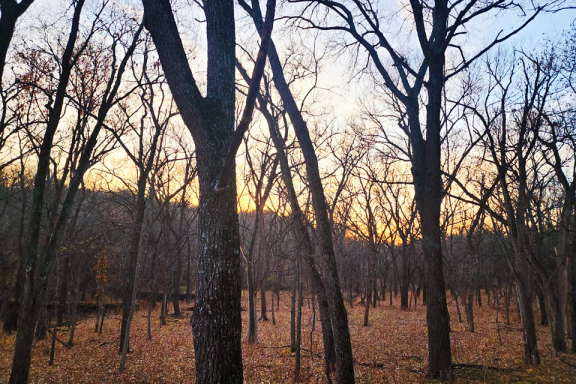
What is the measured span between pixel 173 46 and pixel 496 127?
10902 millimetres

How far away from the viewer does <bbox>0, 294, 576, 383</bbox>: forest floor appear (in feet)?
24.1

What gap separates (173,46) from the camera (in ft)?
10.9

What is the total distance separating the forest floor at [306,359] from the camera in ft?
24.1

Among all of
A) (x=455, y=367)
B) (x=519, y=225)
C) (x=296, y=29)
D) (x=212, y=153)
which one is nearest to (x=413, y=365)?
(x=455, y=367)

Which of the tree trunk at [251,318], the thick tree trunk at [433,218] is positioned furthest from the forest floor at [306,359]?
the thick tree trunk at [433,218]

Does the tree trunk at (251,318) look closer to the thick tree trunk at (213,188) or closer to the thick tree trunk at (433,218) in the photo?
the thick tree trunk at (433,218)

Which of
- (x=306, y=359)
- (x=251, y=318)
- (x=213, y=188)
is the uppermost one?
(x=213, y=188)

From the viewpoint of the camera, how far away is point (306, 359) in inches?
365

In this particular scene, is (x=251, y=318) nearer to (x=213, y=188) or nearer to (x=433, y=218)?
(x=433, y=218)

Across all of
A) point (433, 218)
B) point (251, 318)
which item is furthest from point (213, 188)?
point (251, 318)

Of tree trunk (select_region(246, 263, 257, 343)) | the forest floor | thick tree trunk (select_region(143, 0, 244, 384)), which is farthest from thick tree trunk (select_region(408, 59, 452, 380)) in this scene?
tree trunk (select_region(246, 263, 257, 343))

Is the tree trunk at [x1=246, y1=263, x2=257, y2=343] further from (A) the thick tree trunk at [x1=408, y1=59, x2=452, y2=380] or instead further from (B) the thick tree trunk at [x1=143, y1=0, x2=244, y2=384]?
(B) the thick tree trunk at [x1=143, y1=0, x2=244, y2=384]

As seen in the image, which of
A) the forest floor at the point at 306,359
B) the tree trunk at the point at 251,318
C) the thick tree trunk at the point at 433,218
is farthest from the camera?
the tree trunk at the point at 251,318

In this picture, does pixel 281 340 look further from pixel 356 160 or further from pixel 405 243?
pixel 405 243
